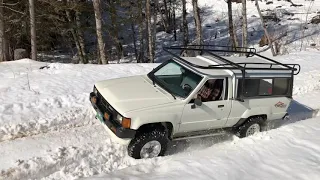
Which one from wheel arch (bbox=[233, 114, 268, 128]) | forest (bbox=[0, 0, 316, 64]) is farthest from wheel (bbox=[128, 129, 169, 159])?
forest (bbox=[0, 0, 316, 64])

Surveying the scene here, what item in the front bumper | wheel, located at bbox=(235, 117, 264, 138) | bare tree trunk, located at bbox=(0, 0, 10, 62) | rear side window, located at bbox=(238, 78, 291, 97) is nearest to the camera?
the front bumper

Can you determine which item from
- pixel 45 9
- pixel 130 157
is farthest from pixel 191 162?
pixel 45 9

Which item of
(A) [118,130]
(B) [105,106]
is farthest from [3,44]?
(A) [118,130]

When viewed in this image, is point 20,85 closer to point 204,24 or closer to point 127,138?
point 127,138

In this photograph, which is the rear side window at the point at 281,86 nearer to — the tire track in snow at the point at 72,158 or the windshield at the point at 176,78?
the windshield at the point at 176,78

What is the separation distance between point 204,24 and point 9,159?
33.1 metres

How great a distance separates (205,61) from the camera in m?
7.45

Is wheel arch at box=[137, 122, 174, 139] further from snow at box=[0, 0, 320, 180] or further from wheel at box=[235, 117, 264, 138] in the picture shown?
wheel at box=[235, 117, 264, 138]

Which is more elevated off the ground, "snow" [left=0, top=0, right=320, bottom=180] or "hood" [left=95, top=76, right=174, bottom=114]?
"hood" [left=95, top=76, right=174, bottom=114]

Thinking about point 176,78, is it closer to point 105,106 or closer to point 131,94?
point 131,94

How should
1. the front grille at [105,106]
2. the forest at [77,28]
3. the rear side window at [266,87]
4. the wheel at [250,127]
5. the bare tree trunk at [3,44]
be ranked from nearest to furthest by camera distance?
the front grille at [105,106], the rear side window at [266,87], the wheel at [250,127], the bare tree trunk at [3,44], the forest at [77,28]

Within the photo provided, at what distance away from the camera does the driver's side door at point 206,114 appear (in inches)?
252

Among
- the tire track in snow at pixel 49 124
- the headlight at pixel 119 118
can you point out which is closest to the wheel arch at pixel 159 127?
the headlight at pixel 119 118

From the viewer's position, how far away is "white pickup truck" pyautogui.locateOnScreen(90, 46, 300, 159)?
5992 mm
